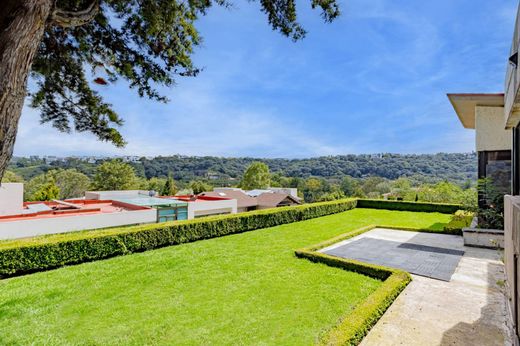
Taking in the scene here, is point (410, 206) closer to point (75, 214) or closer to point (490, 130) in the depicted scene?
point (490, 130)

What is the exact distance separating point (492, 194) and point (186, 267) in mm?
10609

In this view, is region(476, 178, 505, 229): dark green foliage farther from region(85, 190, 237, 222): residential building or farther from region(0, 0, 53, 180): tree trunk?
region(85, 190, 237, 222): residential building

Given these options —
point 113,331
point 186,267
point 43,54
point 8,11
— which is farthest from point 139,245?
point 8,11

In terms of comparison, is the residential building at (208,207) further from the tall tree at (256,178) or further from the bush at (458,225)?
the tall tree at (256,178)

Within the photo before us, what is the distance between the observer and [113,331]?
4.47 m

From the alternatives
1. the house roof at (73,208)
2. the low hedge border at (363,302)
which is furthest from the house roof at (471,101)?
the house roof at (73,208)

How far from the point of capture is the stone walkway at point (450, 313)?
399cm

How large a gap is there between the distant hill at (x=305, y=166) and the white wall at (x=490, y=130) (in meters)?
50.9

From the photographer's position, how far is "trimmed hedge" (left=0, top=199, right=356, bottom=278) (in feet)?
24.8

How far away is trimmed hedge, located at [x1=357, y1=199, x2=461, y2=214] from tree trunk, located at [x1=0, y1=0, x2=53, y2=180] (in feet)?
75.6

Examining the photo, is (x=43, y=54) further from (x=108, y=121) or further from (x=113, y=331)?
(x=113, y=331)

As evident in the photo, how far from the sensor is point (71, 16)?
2.59 meters

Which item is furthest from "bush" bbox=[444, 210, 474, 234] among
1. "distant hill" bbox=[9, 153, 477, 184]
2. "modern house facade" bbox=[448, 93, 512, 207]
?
"distant hill" bbox=[9, 153, 477, 184]

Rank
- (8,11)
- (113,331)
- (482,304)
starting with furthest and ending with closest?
(482,304)
(113,331)
(8,11)
